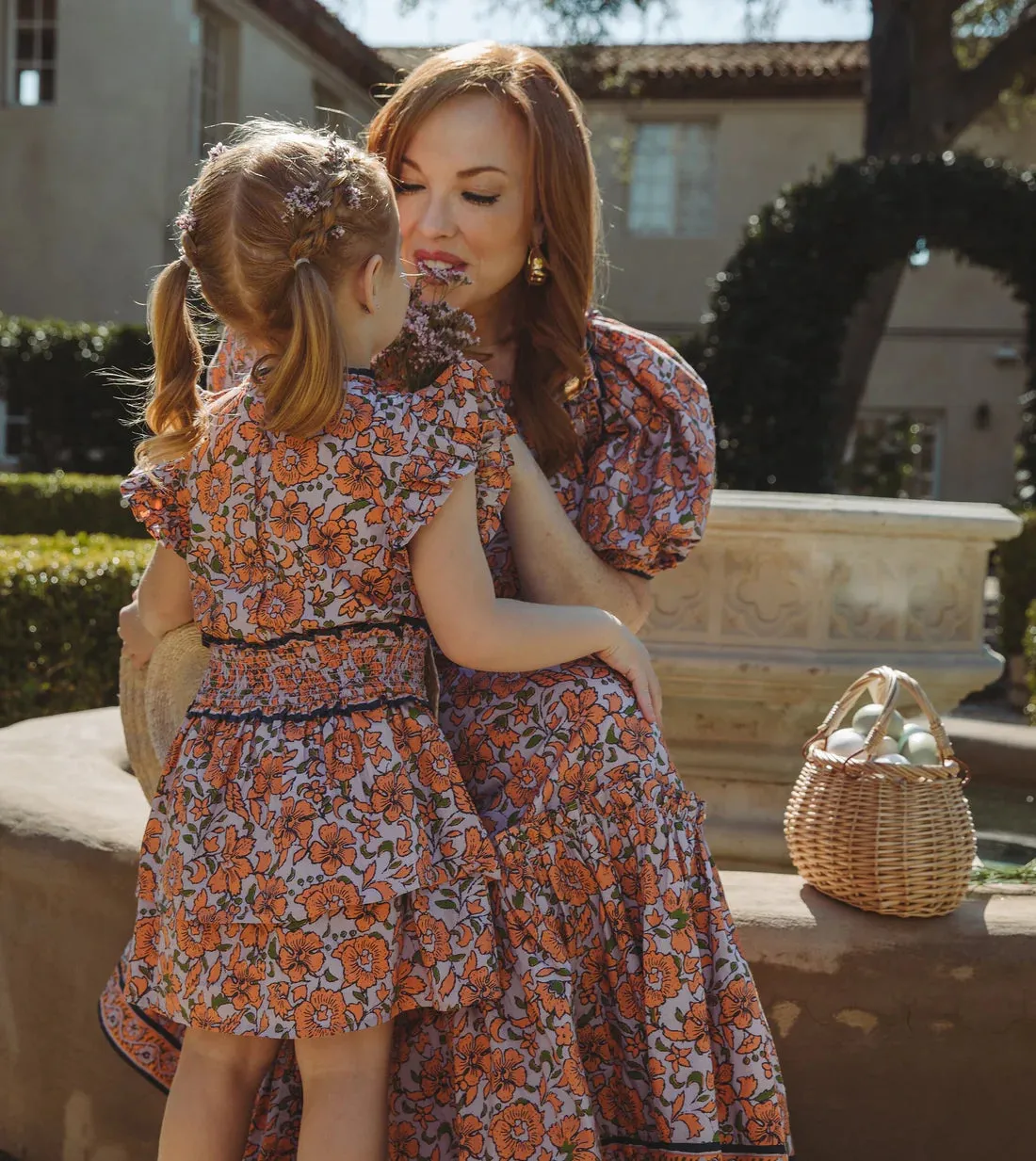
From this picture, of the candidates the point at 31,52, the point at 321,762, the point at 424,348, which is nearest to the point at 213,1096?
the point at 321,762

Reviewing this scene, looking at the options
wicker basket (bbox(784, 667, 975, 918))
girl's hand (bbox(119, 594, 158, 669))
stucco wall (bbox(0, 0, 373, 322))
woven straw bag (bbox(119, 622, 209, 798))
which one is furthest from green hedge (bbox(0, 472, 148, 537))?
wicker basket (bbox(784, 667, 975, 918))

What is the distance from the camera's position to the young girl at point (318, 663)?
1751 millimetres

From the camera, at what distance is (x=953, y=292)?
1841 cm

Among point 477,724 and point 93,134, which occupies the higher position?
point 93,134

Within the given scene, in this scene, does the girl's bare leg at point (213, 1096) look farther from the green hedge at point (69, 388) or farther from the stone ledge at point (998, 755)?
the green hedge at point (69, 388)

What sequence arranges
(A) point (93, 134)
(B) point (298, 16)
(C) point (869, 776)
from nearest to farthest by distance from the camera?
1. (C) point (869, 776)
2. (A) point (93, 134)
3. (B) point (298, 16)

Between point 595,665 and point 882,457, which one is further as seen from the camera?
point 882,457

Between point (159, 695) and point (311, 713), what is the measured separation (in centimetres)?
50

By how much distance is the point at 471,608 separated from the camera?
1.83 metres

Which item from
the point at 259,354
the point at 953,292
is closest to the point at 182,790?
the point at 259,354

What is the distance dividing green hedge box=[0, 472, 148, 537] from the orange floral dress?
7.69 m

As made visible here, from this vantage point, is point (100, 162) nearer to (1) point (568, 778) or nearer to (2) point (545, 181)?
(2) point (545, 181)

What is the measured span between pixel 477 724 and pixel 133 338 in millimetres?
10733

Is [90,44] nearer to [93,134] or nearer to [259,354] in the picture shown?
[93,134]
